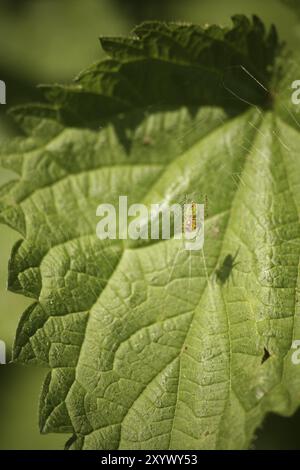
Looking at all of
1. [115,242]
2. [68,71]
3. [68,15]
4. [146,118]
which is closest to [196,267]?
[115,242]

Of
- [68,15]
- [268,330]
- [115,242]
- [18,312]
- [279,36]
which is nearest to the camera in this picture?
[268,330]

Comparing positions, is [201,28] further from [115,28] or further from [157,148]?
[115,28]

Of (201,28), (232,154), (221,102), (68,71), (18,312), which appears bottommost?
(18,312)

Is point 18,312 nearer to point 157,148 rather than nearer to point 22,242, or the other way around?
point 22,242

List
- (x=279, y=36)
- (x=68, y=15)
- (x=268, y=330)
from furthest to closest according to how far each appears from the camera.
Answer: (x=68, y=15)
(x=279, y=36)
(x=268, y=330)

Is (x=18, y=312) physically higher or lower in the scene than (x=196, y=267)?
lower

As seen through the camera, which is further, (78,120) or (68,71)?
(68,71)
